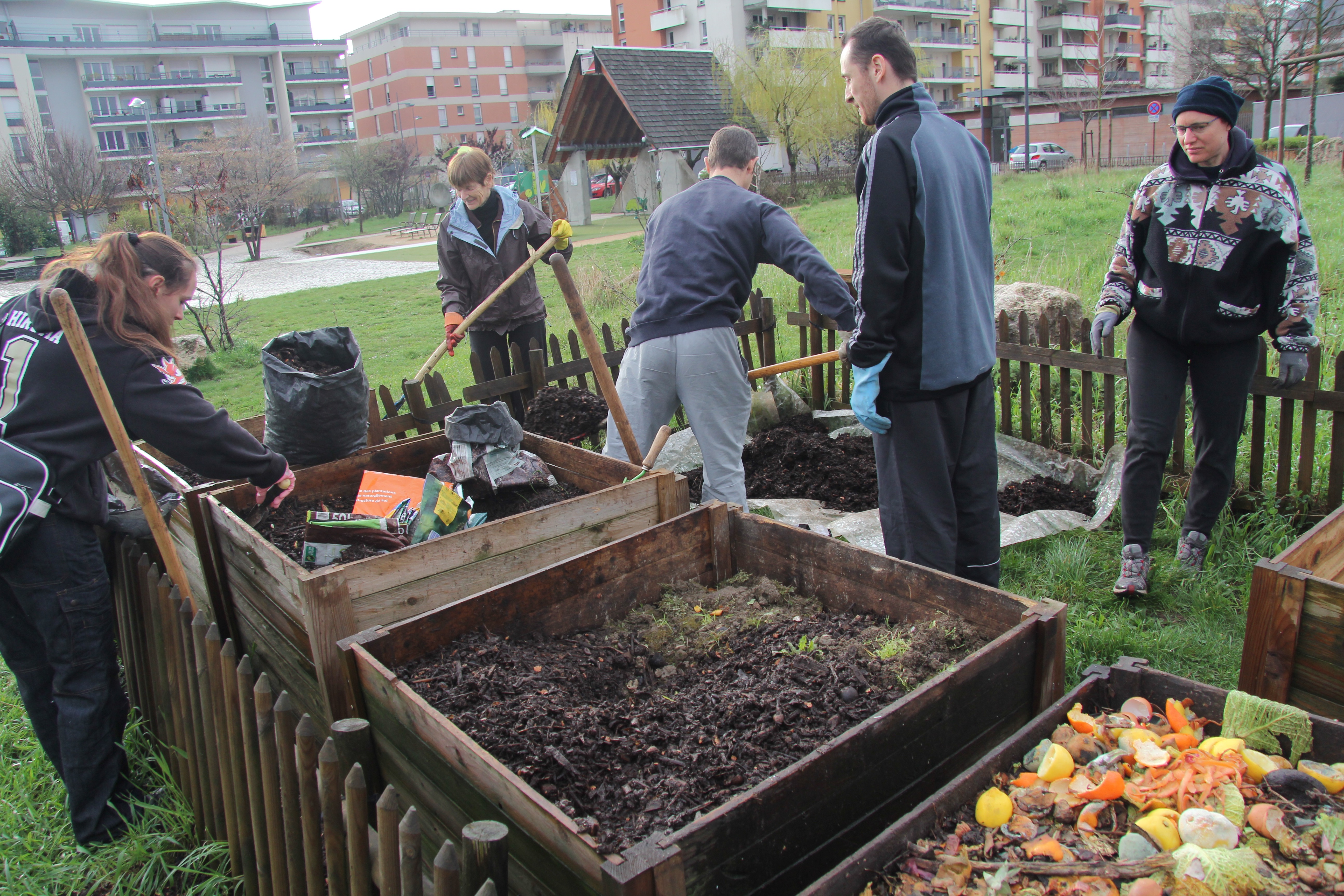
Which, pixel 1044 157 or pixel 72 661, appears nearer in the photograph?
pixel 72 661

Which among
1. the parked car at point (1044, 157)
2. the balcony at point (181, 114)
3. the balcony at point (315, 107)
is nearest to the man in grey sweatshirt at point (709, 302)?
the parked car at point (1044, 157)

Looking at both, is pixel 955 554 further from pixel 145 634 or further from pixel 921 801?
pixel 145 634

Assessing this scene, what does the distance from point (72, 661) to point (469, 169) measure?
325 centimetres

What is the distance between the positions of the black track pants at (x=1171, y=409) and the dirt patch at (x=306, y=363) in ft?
10.4

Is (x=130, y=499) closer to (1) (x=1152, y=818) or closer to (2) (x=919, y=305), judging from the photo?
(2) (x=919, y=305)

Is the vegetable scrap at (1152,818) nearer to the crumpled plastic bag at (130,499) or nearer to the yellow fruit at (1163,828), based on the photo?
the yellow fruit at (1163,828)

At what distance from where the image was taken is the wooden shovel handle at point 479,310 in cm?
460

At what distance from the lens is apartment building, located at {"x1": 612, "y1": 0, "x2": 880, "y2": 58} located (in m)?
55.9

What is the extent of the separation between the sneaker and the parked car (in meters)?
32.4

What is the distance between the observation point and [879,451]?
9.63ft

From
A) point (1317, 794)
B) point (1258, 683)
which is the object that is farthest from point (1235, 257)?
point (1317, 794)

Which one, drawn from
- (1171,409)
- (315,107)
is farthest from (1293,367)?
(315,107)

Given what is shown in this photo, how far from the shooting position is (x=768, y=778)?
161 centimetres

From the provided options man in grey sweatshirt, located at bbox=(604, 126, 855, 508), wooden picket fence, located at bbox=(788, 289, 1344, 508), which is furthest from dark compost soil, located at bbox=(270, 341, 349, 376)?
wooden picket fence, located at bbox=(788, 289, 1344, 508)
